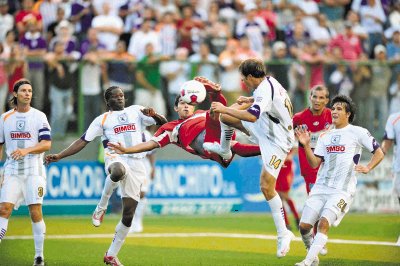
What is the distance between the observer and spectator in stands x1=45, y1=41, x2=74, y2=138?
2184cm

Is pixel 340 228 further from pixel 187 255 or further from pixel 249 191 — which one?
pixel 187 255

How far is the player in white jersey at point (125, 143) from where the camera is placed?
13.6m

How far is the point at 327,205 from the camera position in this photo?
13.1 m

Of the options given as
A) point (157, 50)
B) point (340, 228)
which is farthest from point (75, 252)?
point (157, 50)

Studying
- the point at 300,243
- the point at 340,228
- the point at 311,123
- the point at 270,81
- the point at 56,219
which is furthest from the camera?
the point at 56,219

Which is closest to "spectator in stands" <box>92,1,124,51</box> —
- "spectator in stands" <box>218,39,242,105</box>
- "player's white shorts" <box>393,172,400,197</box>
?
"spectator in stands" <box>218,39,242,105</box>

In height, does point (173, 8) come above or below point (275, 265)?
above

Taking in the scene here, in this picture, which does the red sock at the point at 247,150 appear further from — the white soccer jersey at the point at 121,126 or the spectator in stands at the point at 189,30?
the spectator in stands at the point at 189,30

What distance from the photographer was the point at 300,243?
56.8 feet

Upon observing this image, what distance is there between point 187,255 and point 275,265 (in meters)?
1.95

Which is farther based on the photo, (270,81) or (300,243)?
(300,243)

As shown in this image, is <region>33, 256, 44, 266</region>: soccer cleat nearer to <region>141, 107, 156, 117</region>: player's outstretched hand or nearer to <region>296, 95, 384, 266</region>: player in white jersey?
<region>141, 107, 156, 117</region>: player's outstretched hand

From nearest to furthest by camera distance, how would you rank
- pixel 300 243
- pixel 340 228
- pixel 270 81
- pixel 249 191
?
pixel 270 81, pixel 300 243, pixel 340 228, pixel 249 191

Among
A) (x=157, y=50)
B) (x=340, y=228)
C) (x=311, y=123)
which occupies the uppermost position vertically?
(x=157, y=50)
